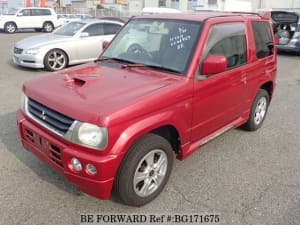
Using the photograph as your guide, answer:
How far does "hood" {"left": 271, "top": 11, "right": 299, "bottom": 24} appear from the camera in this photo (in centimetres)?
1422

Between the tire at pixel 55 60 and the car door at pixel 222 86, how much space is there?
21.1ft

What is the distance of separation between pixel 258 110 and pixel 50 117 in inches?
134

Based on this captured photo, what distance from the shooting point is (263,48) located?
14.4 ft

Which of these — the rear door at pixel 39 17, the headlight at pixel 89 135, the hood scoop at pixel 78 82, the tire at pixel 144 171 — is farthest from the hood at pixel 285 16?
the rear door at pixel 39 17

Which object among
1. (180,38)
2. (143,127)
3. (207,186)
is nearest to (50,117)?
(143,127)

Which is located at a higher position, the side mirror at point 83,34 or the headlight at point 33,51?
the side mirror at point 83,34

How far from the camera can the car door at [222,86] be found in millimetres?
3277

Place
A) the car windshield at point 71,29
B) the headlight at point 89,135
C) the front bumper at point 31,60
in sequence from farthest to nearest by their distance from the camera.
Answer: the car windshield at point 71,29
the front bumper at point 31,60
the headlight at point 89,135

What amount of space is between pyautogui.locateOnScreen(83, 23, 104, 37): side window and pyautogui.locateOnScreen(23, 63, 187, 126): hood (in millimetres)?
6550

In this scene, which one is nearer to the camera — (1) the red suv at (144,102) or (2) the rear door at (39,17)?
(1) the red suv at (144,102)

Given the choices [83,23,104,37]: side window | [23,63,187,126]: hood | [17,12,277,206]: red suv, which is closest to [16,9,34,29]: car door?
[83,23,104,37]: side window

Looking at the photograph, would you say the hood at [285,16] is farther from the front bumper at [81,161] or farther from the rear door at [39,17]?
the rear door at [39,17]

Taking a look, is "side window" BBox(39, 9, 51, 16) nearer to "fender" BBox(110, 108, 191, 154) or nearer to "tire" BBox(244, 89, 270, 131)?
"tire" BBox(244, 89, 270, 131)

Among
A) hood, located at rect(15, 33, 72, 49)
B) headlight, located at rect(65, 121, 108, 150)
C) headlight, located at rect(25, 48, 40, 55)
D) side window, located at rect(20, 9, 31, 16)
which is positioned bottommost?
headlight, located at rect(65, 121, 108, 150)
